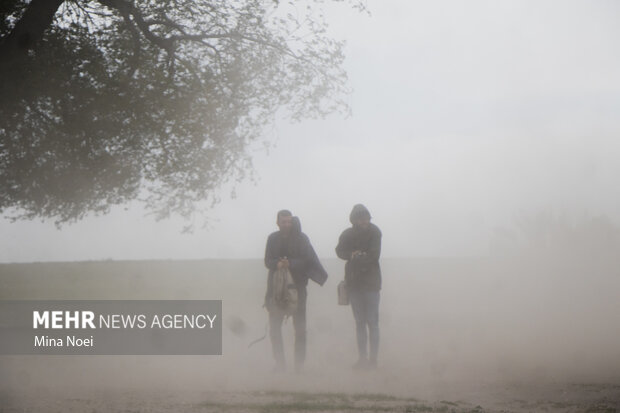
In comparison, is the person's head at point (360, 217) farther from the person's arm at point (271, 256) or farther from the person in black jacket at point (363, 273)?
the person's arm at point (271, 256)

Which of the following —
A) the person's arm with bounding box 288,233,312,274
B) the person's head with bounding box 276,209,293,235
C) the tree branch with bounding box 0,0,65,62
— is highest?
the tree branch with bounding box 0,0,65,62

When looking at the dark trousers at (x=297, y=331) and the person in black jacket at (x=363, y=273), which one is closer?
the dark trousers at (x=297, y=331)

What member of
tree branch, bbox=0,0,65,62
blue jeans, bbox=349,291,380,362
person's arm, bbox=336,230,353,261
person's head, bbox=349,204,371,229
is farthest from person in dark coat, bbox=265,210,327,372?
tree branch, bbox=0,0,65,62

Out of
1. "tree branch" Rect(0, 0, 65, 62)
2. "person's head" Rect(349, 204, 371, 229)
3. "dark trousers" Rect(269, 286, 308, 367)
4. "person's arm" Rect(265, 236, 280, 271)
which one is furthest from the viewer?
"tree branch" Rect(0, 0, 65, 62)

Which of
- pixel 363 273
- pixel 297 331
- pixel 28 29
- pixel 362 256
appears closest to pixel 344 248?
pixel 362 256

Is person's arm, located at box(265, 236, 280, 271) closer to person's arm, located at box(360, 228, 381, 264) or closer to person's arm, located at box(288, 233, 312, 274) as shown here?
person's arm, located at box(288, 233, 312, 274)

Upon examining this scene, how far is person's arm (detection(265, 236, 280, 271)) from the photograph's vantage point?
12.7 m

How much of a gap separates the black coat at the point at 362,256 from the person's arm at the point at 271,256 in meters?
1.03

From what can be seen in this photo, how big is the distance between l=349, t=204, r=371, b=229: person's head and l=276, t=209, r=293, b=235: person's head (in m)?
1.04

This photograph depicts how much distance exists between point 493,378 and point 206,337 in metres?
7.60

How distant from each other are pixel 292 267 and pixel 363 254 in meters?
1.12

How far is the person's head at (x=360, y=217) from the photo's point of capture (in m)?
12.9

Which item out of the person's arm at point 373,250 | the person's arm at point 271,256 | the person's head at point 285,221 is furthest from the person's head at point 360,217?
the person's arm at point 271,256

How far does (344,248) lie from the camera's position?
13.1 metres
